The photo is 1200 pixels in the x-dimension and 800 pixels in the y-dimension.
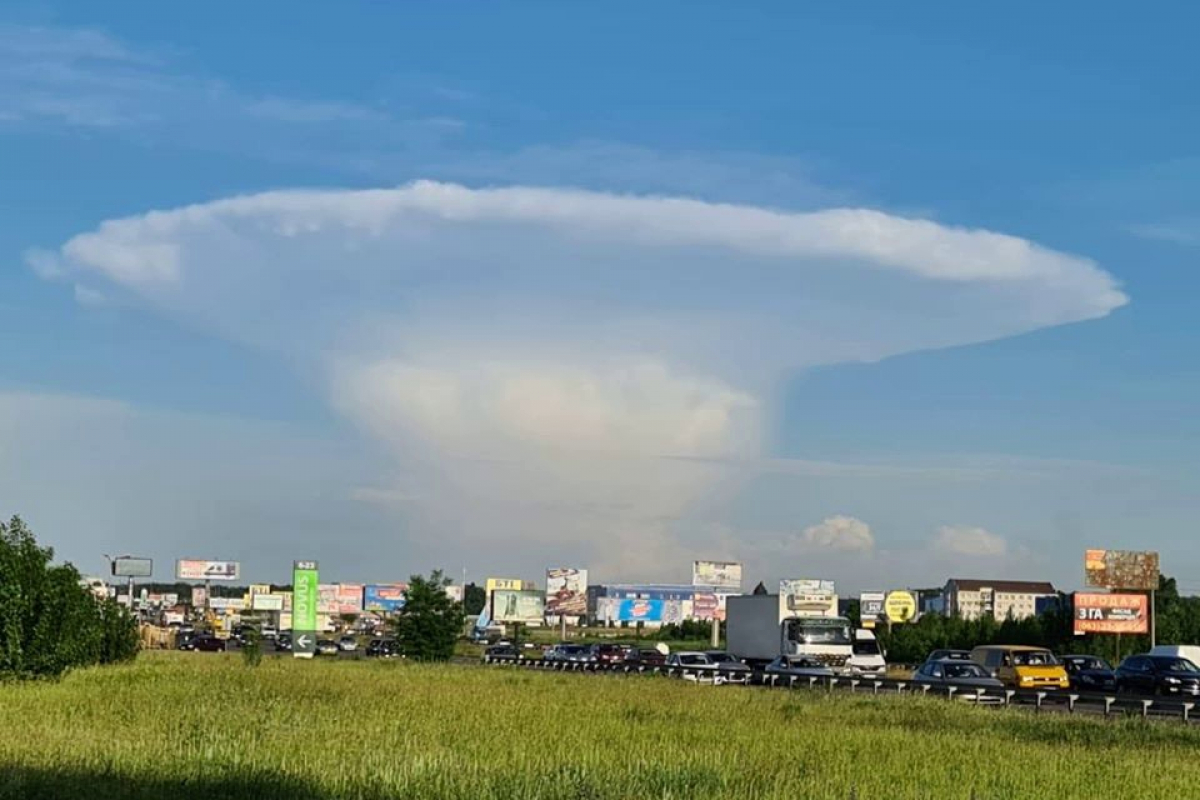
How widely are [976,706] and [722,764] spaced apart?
62.3 feet

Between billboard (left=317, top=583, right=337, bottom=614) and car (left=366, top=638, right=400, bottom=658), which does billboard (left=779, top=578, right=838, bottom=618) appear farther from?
billboard (left=317, top=583, right=337, bottom=614)

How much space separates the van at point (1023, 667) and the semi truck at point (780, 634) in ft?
33.8

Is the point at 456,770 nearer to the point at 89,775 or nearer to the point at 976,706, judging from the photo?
the point at 89,775

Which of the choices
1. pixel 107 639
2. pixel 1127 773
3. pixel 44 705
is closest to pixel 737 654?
pixel 107 639

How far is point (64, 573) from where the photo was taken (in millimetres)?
47719

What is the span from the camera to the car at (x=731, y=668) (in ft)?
191

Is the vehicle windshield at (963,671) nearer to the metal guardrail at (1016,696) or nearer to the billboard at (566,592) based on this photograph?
the metal guardrail at (1016,696)

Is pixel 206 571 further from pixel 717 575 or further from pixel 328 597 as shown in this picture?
pixel 717 575

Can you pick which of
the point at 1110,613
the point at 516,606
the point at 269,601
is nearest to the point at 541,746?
the point at 1110,613

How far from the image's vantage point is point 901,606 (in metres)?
114

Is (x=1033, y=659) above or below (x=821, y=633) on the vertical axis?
below

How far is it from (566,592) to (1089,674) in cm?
9481

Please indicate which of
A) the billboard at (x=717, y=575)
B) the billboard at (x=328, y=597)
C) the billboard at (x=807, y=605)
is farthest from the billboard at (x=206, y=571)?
the billboard at (x=807, y=605)

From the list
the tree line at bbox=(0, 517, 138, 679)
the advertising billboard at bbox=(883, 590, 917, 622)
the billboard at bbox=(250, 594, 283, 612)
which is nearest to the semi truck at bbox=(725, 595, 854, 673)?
the tree line at bbox=(0, 517, 138, 679)
